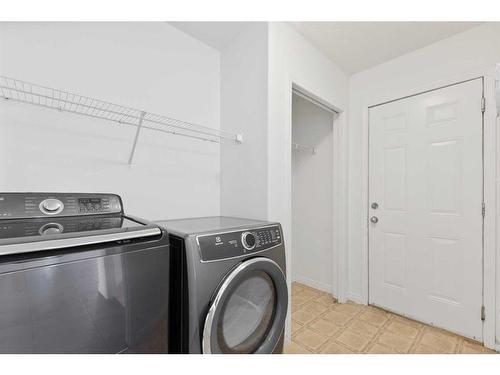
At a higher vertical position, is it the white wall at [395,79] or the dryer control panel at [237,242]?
the white wall at [395,79]

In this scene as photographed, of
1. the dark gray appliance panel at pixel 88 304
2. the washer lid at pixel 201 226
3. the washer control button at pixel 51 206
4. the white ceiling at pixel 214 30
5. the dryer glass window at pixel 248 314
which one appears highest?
the white ceiling at pixel 214 30

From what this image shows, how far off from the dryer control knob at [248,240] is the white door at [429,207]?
174 centimetres

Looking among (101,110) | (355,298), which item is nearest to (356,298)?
(355,298)

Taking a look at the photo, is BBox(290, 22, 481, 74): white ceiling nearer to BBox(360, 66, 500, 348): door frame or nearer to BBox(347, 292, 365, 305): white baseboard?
BBox(360, 66, 500, 348): door frame

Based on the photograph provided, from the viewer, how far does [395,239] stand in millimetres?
2258

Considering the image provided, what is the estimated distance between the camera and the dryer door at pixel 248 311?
102 centimetres

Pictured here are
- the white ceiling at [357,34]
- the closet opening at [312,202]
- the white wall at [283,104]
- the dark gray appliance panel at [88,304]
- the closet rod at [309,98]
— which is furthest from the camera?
the closet opening at [312,202]

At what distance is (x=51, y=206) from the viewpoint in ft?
3.45

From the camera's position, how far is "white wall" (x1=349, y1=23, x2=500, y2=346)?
5.95 ft

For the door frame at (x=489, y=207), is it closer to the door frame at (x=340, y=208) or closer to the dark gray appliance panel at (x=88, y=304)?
the door frame at (x=340, y=208)

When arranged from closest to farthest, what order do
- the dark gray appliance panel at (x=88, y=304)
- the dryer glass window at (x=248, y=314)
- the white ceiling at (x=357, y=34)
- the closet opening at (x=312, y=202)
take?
the dark gray appliance panel at (x=88, y=304)
the dryer glass window at (x=248, y=314)
the white ceiling at (x=357, y=34)
the closet opening at (x=312, y=202)

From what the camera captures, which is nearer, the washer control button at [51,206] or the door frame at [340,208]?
the washer control button at [51,206]

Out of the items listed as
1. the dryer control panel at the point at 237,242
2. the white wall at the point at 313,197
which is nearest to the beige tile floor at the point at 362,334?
the white wall at the point at 313,197

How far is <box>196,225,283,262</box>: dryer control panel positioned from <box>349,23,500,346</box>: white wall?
155 cm
